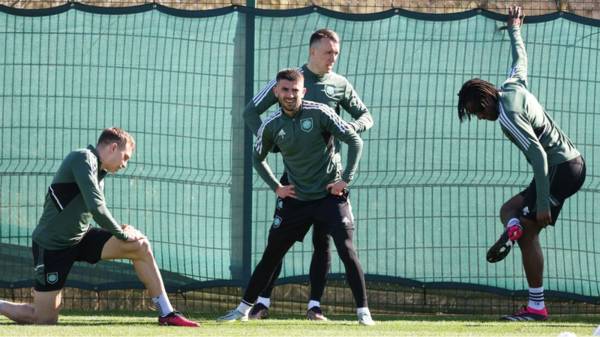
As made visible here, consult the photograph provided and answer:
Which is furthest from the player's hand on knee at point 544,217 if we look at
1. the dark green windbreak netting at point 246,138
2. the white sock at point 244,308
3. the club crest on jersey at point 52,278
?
the club crest on jersey at point 52,278

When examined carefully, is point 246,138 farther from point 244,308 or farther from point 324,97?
point 244,308

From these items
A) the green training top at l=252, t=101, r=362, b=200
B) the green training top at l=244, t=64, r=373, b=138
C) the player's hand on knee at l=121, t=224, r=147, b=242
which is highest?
the green training top at l=244, t=64, r=373, b=138

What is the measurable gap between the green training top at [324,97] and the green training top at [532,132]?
93 cm

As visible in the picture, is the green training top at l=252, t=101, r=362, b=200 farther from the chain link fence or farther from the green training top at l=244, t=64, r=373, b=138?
the chain link fence

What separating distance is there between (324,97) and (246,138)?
178 cm

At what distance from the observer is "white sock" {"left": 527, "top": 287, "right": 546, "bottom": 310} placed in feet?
30.5

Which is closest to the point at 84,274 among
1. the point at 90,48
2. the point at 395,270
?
the point at 90,48

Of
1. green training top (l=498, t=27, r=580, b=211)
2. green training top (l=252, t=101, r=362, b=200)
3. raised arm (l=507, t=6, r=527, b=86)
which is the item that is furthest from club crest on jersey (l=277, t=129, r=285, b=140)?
raised arm (l=507, t=6, r=527, b=86)

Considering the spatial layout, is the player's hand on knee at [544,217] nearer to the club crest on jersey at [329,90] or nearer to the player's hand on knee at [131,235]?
the club crest on jersey at [329,90]

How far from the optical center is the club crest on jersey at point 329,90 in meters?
9.04

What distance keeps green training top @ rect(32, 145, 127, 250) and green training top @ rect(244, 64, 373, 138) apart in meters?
1.16

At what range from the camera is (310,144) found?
8.63 meters

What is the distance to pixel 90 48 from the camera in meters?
10.7

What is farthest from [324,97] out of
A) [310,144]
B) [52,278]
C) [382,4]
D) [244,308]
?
[382,4]
